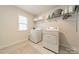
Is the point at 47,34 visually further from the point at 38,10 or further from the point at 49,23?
the point at 38,10

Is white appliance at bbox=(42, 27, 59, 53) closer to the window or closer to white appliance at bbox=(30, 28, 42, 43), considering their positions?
white appliance at bbox=(30, 28, 42, 43)

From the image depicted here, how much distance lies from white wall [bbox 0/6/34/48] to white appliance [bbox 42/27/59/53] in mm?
415

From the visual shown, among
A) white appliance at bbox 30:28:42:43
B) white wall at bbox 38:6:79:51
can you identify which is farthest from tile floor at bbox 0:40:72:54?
white wall at bbox 38:6:79:51

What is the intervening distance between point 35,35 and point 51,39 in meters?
0.38

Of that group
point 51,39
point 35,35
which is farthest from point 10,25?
point 51,39

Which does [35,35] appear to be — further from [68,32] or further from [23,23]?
[68,32]

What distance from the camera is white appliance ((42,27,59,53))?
130 cm

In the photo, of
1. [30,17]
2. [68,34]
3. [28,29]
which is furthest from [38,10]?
[68,34]

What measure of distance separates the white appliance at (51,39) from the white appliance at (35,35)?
12 cm

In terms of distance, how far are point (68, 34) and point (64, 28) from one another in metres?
0.15

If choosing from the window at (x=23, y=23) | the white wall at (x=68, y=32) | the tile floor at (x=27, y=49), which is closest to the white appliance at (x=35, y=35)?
the tile floor at (x=27, y=49)

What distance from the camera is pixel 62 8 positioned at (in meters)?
1.18

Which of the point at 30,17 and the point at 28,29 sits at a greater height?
the point at 30,17
